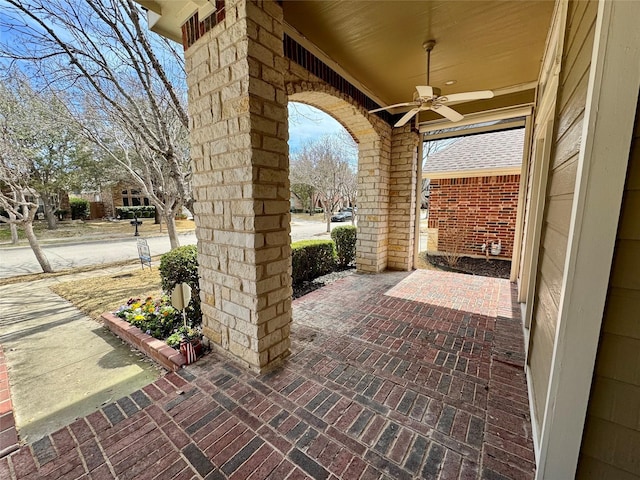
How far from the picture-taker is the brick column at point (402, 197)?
17.0ft

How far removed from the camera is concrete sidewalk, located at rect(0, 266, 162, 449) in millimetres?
2059

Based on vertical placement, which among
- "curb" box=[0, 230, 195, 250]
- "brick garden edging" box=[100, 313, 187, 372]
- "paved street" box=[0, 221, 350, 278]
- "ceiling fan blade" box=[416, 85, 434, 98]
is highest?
"ceiling fan blade" box=[416, 85, 434, 98]

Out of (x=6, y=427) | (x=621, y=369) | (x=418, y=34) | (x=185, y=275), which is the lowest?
(x=6, y=427)

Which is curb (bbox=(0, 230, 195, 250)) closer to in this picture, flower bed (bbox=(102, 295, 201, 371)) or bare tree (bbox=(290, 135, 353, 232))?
bare tree (bbox=(290, 135, 353, 232))

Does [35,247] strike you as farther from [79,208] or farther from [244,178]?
[79,208]

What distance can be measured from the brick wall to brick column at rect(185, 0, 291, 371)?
22.1 ft

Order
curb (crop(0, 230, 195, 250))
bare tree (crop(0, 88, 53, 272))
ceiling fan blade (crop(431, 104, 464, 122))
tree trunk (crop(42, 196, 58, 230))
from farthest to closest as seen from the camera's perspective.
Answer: tree trunk (crop(42, 196, 58, 230)) → curb (crop(0, 230, 195, 250)) → bare tree (crop(0, 88, 53, 272)) → ceiling fan blade (crop(431, 104, 464, 122))

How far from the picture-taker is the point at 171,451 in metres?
1.50

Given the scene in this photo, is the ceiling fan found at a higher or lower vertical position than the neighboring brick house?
higher

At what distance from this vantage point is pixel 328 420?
1701mm

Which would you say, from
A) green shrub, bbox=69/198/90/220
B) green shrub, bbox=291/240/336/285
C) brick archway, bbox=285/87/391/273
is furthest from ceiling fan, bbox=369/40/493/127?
green shrub, bbox=69/198/90/220

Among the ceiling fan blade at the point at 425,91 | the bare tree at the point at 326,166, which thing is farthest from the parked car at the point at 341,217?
the ceiling fan blade at the point at 425,91

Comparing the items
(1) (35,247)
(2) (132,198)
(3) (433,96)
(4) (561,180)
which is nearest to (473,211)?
(3) (433,96)

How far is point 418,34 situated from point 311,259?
3725 mm
